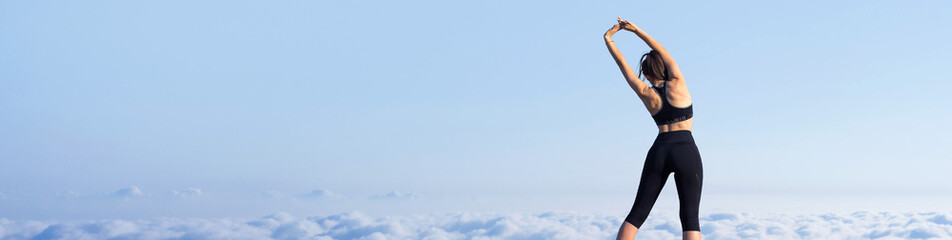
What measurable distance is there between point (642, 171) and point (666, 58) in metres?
1.05

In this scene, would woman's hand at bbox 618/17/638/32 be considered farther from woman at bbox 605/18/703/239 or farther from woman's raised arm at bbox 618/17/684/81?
woman at bbox 605/18/703/239

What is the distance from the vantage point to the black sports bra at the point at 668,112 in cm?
752

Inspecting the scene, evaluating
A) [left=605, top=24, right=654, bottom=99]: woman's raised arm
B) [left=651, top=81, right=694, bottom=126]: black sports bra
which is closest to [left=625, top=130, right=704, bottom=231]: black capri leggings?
[left=651, top=81, right=694, bottom=126]: black sports bra

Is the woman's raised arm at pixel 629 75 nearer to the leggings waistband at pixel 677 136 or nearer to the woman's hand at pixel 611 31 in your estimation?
the woman's hand at pixel 611 31

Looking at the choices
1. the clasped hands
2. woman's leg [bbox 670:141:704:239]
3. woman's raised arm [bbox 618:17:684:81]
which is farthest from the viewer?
the clasped hands

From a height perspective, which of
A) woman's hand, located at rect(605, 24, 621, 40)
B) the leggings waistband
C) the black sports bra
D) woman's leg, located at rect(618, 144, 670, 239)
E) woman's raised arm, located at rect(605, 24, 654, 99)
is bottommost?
woman's leg, located at rect(618, 144, 670, 239)

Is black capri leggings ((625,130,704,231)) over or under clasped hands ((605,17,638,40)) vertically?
under

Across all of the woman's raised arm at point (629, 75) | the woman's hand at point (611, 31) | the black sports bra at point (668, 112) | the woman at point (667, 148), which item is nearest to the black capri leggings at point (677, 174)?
the woman at point (667, 148)

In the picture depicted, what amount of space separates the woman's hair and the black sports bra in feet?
0.37

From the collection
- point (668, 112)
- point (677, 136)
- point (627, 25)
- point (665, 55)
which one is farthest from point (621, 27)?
point (677, 136)

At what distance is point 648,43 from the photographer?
7.76 m

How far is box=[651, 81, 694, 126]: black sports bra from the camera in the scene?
7.52 metres

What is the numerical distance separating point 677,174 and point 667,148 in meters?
0.26

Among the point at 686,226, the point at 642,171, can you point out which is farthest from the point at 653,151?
the point at 686,226
